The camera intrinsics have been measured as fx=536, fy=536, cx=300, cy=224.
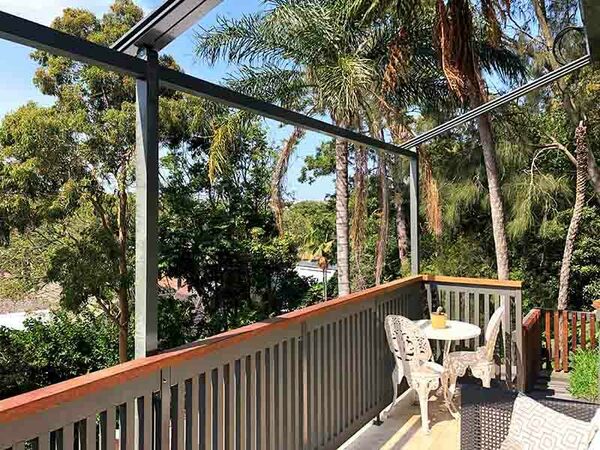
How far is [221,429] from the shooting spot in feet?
6.89

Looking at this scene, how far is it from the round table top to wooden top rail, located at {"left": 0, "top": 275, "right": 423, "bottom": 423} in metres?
1.22

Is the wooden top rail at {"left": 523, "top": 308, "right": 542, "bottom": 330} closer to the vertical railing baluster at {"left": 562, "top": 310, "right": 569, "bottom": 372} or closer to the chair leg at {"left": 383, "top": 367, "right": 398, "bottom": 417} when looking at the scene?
the vertical railing baluster at {"left": 562, "top": 310, "right": 569, "bottom": 372}

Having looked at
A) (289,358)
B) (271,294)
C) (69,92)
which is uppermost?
(69,92)

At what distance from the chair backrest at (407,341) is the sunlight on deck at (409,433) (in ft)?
1.56

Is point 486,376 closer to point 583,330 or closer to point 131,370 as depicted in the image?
point 131,370

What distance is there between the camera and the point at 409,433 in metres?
3.50

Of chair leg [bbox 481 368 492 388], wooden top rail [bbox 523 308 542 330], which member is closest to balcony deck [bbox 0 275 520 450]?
chair leg [bbox 481 368 492 388]

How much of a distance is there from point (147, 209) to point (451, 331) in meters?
2.59

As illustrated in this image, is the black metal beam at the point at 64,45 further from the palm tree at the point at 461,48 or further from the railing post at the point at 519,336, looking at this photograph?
the palm tree at the point at 461,48

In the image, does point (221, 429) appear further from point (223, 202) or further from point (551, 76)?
point (223, 202)

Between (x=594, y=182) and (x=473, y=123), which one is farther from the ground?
(x=473, y=123)

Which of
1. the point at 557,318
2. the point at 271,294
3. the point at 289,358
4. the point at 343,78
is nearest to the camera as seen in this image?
the point at 289,358

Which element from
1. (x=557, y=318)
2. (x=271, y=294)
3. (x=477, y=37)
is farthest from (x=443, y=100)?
(x=271, y=294)

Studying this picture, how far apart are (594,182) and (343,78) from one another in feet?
17.2
